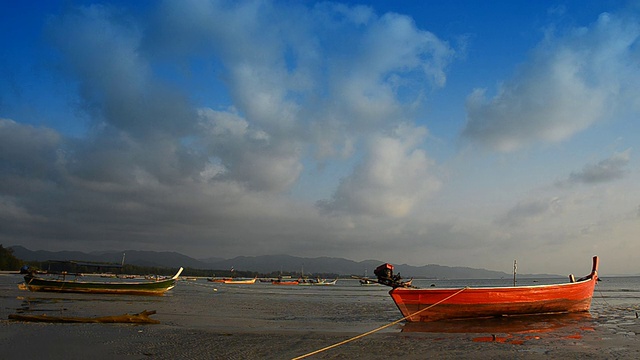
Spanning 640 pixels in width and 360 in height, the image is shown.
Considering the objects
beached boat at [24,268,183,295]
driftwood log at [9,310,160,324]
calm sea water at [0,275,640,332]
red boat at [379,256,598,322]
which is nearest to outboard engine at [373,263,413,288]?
red boat at [379,256,598,322]

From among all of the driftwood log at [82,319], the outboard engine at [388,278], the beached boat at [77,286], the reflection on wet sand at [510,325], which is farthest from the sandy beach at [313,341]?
the beached boat at [77,286]

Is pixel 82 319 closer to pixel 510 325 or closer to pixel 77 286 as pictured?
pixel 510 325

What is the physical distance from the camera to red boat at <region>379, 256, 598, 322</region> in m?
18.0

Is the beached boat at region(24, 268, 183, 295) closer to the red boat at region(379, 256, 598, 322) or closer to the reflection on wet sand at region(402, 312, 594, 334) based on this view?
the red boat at region(379, 256, 598, 322)

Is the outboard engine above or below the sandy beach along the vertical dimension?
above

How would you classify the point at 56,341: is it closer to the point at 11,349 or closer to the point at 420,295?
the point at 11,349

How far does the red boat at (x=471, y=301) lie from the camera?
709 inches

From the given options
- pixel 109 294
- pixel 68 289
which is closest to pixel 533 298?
pixel 109 294

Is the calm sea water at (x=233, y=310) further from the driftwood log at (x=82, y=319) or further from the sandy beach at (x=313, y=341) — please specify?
the driftwood log at (x=82, y=319)

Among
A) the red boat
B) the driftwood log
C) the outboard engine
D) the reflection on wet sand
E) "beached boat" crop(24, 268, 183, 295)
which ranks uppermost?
the outboard engine

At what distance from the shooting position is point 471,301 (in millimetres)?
18406

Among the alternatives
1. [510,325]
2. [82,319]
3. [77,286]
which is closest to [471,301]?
[510,325]

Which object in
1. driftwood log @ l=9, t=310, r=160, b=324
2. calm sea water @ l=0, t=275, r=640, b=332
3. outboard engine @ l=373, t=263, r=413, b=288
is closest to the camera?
driftwood log @ l=9, t=310, r=160, b=324

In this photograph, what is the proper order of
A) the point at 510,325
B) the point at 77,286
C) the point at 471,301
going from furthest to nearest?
1. the point at 77,286
2. the point at 471,301
3. the point at 510,325
